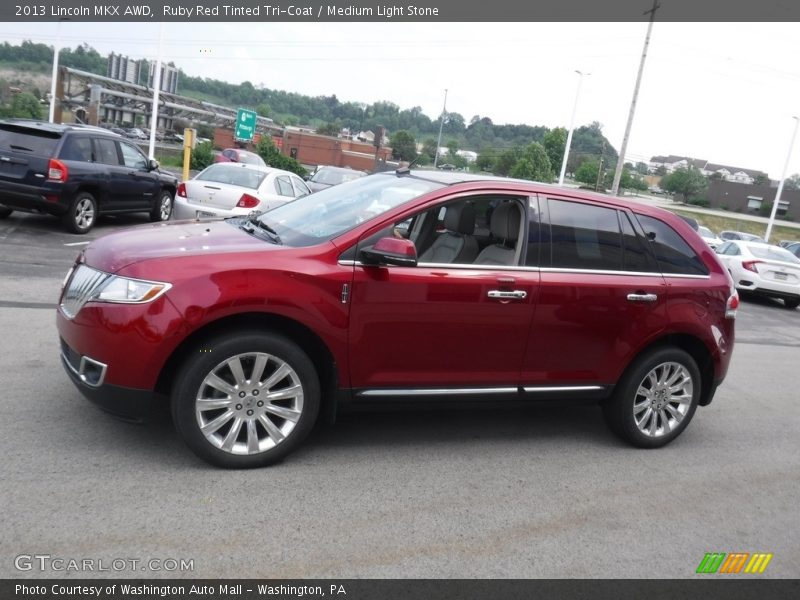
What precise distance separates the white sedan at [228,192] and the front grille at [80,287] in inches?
266

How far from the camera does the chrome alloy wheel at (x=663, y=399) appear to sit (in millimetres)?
5238

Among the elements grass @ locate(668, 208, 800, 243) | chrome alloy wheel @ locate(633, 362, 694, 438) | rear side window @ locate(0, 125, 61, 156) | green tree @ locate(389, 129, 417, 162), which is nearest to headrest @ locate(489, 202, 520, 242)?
chrome alloy wheel @ locate(633, 362, 694, 438)

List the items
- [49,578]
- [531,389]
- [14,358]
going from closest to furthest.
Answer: [49,578], [531,389], [14,358]

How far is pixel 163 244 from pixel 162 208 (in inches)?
439

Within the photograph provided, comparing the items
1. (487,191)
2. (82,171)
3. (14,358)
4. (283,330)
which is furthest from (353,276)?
(82,171)

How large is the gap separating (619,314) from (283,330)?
7.88ft

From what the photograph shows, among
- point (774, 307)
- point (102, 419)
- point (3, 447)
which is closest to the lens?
point (3, 447)

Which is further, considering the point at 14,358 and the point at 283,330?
the point at 14,358

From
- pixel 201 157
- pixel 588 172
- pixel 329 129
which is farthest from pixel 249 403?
pixel 329 129

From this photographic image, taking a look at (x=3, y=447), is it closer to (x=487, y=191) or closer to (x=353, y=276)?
(x=353, y=276)

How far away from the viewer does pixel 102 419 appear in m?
4.52

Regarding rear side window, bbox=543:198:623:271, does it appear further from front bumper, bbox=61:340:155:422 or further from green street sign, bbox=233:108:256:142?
A: green street sign, bbox=233:108:256:142

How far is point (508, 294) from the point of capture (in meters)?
4.57
